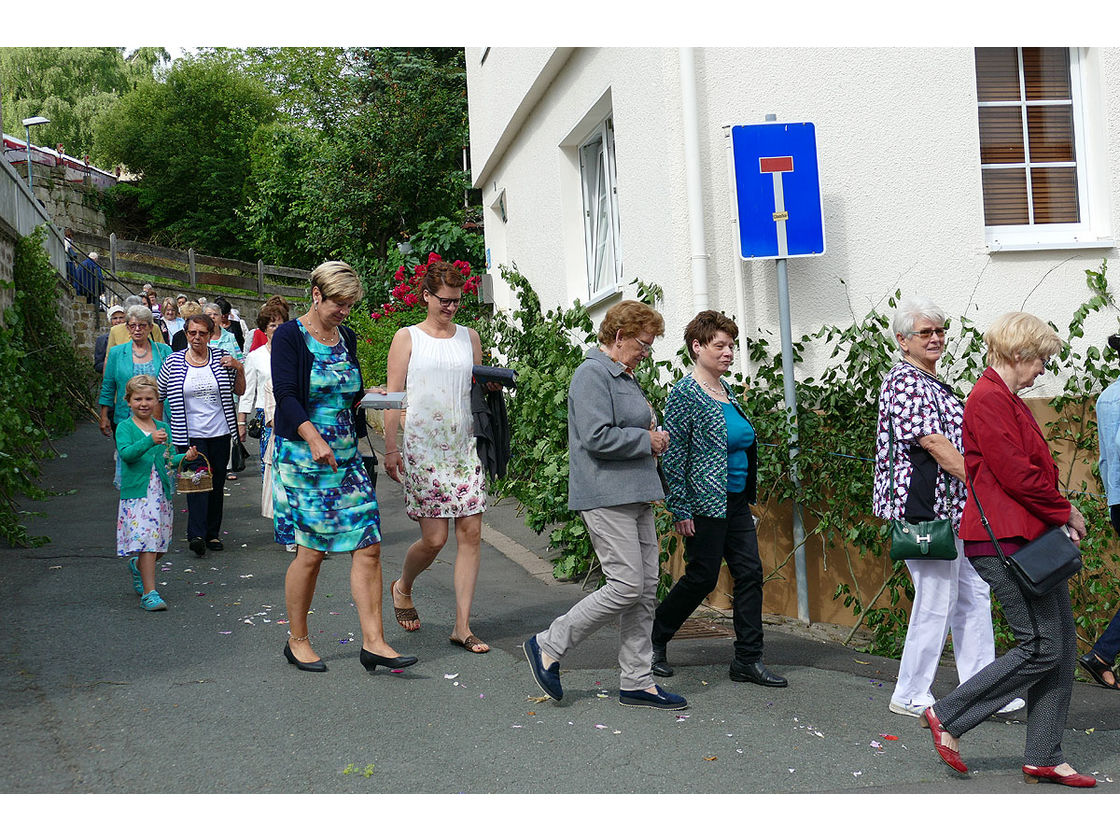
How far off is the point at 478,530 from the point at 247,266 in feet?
113

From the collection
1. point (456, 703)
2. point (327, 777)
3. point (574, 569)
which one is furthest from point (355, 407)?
point (574, 569)

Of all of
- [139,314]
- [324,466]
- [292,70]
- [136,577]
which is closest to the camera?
[324,466]

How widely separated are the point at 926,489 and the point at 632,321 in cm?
150

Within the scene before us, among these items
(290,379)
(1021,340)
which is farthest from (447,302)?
(1021,340)

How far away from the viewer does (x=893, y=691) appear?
18.6ft

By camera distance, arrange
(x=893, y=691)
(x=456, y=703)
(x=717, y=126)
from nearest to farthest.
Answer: (x=456, y=703) < (x=893, y=691) < (x=717, y=126)

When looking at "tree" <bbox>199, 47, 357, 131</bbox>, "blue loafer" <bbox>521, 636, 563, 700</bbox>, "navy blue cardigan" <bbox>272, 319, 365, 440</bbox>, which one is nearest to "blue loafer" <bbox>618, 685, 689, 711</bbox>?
"blue loafer" <bbox>521, 636, 563, 700</bbox>

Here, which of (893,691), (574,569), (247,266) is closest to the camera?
(893,691)

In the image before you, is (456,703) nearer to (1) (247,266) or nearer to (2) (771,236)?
(2) (771,236)

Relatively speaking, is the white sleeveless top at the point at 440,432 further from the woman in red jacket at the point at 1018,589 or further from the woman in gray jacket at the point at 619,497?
the woman in red jacket at the point at 1018,589

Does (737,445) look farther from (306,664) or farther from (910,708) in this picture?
(306,664)

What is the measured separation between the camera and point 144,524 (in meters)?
7.12

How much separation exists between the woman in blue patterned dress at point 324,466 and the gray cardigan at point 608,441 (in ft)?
3.66

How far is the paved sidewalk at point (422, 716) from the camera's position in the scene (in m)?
4.33
